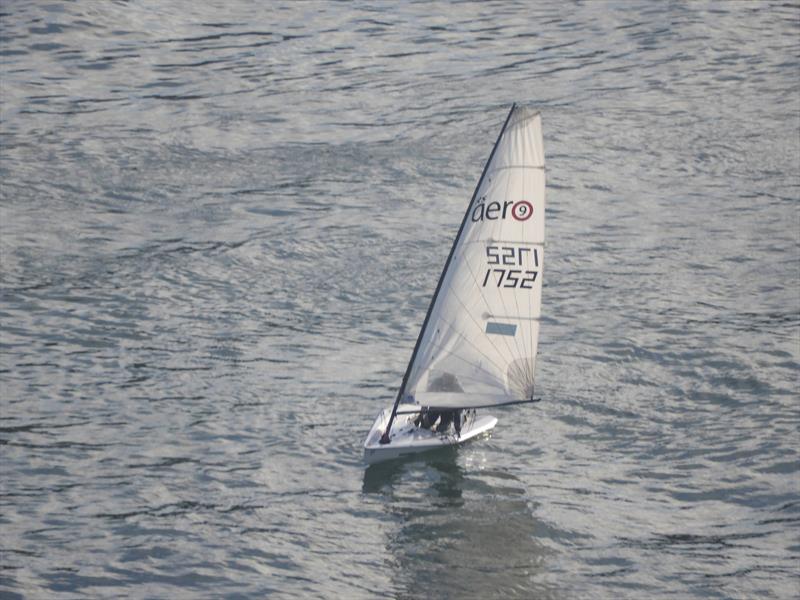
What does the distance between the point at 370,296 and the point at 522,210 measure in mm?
15671

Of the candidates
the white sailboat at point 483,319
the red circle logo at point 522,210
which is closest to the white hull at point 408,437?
the white sailboat at point 483,319

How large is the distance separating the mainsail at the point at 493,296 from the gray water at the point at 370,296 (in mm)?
2585

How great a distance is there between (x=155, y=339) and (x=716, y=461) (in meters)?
21.8

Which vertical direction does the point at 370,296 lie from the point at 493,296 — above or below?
below

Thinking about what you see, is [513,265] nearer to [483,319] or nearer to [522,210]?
[522,210]

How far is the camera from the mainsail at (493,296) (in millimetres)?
44500

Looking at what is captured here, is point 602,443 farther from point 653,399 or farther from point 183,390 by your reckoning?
point 183,390

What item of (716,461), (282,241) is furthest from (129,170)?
(716,461)

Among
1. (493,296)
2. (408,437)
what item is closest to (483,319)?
(493,296)

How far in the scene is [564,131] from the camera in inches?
2953

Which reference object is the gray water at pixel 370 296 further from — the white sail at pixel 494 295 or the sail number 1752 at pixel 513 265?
the sail number 1752 at pixel 513 265

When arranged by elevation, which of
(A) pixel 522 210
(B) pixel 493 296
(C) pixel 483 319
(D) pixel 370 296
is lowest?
(D) pixel 370 296

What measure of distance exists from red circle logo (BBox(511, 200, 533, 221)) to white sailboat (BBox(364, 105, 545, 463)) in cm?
3

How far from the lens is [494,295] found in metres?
46.0
